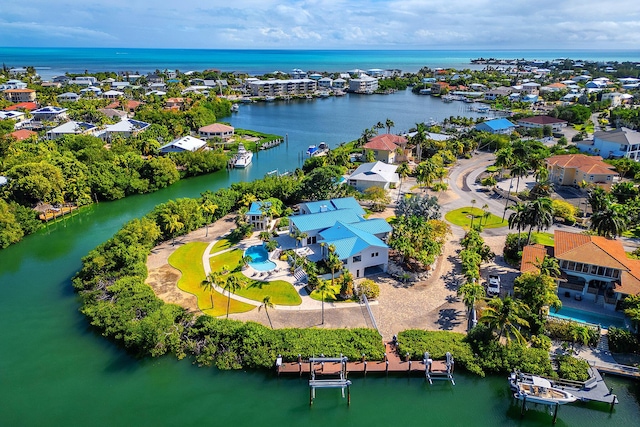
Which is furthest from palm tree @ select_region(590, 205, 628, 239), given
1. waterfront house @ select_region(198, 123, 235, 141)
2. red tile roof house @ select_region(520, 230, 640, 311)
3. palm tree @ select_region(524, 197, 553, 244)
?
waterfront house @ select_region(198, 123, 235, 141)

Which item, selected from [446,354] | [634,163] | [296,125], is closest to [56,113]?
[296,125]

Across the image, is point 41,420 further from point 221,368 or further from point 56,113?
point 56,113

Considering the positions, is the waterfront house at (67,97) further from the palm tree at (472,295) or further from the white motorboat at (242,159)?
the palm tree at (472,295)

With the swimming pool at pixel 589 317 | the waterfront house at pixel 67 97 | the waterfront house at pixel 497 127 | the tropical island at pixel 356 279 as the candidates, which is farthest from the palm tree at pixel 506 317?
the waterfront house at pixel 67 97

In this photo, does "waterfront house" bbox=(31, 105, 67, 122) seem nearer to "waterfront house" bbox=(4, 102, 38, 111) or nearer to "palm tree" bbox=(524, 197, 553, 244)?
"waterfront house" bbox=(4, 102, 38, 111)

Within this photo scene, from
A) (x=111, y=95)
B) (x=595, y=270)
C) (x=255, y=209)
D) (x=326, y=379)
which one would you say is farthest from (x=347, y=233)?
(x=111, y=95)
